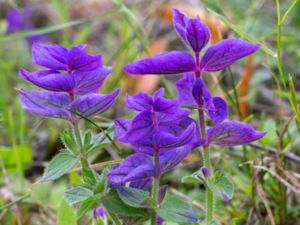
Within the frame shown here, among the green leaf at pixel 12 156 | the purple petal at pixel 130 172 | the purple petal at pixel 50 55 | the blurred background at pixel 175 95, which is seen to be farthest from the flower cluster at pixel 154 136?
the green leaf at pixel 12 156

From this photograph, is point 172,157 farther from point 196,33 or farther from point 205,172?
point 196,33

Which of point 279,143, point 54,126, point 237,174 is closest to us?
point 279,143

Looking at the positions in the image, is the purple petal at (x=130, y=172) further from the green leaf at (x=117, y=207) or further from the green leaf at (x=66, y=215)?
the green leaf at (x=66, y=215)

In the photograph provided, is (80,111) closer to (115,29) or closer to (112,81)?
(112,81)

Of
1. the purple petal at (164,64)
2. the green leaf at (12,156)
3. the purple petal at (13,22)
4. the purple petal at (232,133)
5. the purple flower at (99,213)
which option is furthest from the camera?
the purple petal at (13,22)

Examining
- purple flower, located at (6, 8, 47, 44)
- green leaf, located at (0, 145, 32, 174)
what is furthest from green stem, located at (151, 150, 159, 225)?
purple flower, located at (6, 8, 47, 44)

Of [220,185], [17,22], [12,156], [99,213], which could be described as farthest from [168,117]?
[17,22]

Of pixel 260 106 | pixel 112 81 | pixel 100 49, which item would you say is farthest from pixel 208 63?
pixel 100 49

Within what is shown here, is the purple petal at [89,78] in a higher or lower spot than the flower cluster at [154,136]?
higher
